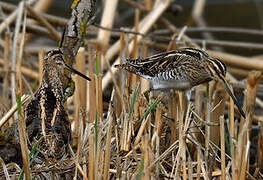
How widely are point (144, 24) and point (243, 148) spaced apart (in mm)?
2561

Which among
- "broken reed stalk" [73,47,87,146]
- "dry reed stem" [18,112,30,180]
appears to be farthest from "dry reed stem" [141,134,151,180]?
"broken reed stalk" [73,47,87,146]

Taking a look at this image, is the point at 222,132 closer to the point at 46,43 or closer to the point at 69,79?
the point at 69,79

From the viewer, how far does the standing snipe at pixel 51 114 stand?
3100 millimetres

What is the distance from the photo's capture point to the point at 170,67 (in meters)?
3.39

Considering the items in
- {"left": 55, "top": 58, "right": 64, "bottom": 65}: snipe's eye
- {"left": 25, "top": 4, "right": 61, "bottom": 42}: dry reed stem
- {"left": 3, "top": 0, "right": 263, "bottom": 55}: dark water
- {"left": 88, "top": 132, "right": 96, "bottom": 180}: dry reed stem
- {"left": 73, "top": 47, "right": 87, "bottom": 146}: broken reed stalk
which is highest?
{"left": 3, "top": 0, "right": 263, "bottom": 55}: dark water

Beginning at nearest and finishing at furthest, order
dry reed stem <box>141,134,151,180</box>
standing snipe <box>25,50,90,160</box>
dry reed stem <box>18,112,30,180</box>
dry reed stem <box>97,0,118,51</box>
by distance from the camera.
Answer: dry reed stem <box>141,134,151,180</box>
dry reed stem <box>18,112,30,180</box>
standing snipe <box>25,50,90,160</box>
dry reed stem <box>97,0,118,51</box>

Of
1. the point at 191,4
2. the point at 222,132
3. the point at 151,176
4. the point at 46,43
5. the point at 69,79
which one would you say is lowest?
the point at 151,176

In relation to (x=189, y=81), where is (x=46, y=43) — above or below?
above

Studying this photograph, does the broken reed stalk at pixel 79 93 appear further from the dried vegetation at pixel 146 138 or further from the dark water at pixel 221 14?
the dark water at pixel 221 14

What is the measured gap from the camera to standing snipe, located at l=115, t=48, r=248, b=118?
3.26 metres

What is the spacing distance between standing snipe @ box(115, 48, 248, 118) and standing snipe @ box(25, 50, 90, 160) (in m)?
0.44

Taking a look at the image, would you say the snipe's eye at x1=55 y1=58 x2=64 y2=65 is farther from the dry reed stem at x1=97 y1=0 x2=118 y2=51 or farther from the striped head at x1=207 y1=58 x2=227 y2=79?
the dry reed stem at x1=97 y1=0 x2=118 y2=51

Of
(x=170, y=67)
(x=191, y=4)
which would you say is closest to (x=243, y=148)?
(x=170, y=67)

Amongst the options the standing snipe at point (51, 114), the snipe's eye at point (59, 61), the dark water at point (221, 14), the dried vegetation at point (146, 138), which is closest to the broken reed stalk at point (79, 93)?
the dried vegetation at point (146, 138)
